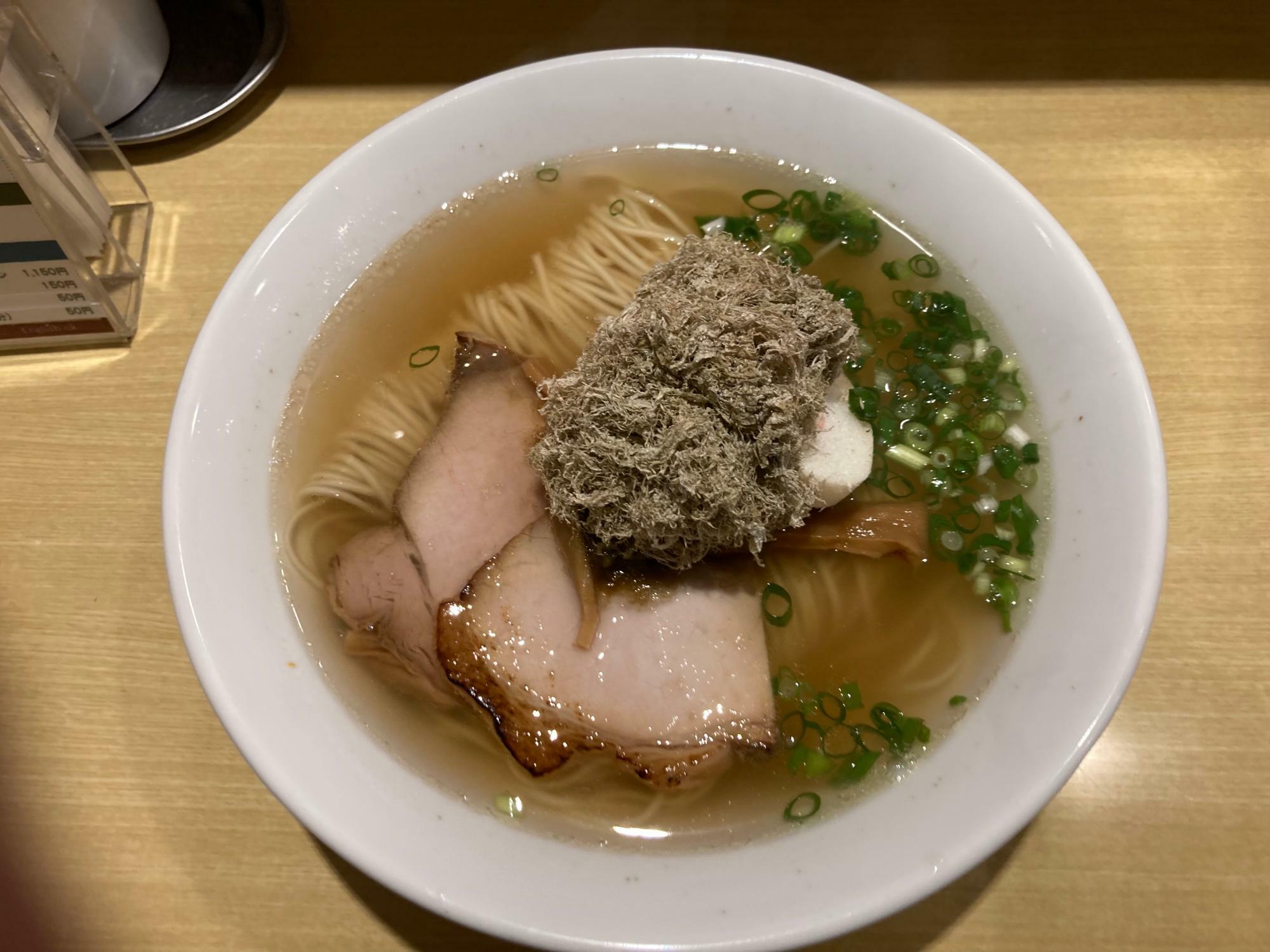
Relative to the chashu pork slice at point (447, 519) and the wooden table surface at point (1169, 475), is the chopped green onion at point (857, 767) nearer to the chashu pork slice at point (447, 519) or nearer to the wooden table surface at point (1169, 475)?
the wooden table surface at point (1169, 475)

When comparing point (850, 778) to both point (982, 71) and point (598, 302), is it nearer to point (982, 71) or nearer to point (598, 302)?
point (598, 302)

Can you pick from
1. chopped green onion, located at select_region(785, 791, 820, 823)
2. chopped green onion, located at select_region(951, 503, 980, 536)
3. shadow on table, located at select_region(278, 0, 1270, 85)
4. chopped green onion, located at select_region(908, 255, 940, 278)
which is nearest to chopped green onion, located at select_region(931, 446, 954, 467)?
chopped green onion, located at select_region(951, 503, 980, 536)

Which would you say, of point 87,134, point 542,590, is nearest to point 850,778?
point 542,590

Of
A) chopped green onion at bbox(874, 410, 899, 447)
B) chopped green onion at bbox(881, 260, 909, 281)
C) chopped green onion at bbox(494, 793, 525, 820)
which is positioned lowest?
chopped green onion at bbox(494, 793, 525, 820)

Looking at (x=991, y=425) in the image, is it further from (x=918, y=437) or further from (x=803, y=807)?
(x=803, y=807)

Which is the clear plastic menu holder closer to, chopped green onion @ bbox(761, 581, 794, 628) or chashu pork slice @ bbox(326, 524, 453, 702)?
chashu pork slice @ bbox(326, 524, 453, 702)

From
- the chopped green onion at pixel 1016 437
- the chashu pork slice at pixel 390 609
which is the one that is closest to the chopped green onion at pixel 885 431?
the chopped green onion at pixel 1016 437
